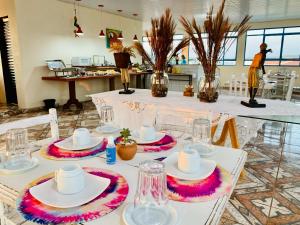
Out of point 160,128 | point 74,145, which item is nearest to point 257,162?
point 160,128

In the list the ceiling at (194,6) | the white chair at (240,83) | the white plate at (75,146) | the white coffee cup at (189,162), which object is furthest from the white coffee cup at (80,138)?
the ceiling at (194,6)

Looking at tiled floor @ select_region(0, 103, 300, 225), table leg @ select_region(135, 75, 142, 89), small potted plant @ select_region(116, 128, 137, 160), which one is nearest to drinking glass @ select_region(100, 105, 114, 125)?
small potted plant @ select_region(116, 128, 137, 160)

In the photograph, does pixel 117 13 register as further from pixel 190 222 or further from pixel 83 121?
pixel 190 222

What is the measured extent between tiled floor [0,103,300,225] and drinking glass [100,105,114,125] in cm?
118

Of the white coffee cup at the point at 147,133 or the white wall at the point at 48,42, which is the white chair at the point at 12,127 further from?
the white wall at the point at 48,42

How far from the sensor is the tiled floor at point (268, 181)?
190 centimetres

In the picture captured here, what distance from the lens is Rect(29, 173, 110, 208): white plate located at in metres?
0.82

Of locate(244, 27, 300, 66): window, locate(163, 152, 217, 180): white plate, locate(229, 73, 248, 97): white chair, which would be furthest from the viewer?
locate(244, 27, 300, 66): window

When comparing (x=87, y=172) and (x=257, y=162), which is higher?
(x=87, y=172)

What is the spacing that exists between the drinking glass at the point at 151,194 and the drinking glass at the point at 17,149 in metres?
0.66

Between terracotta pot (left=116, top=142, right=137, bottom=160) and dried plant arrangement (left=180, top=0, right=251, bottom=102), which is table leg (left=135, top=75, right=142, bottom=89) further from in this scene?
terracotta pot (left=116, top=142, right=137, bottom=160)

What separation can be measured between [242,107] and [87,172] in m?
1.55

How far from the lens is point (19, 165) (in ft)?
3.71

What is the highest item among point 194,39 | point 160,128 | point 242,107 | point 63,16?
point 63,16
